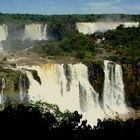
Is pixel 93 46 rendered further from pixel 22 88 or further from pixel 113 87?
pixel 22 88

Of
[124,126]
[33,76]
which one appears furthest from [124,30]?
[124,126]

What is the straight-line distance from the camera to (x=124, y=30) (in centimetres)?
6034

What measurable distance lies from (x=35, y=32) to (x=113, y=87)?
32592 millimetres

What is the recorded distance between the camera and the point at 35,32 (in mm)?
73750

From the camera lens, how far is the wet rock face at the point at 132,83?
42.5 metres

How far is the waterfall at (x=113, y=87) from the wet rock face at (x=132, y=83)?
1.32 feet

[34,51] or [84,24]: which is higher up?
[84,24]

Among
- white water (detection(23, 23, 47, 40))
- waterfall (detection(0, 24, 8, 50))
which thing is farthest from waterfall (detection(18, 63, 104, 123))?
white water (detection(23, 23, 47, 40))

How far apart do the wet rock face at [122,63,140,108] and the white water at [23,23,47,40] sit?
102 ft

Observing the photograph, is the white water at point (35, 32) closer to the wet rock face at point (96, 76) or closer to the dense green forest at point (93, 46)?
the dense green forest at point (93, 46)

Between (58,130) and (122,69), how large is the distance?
90.2 feet

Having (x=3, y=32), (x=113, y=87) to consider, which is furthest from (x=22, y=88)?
(x=3, y=32)

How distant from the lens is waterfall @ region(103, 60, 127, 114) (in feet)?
137

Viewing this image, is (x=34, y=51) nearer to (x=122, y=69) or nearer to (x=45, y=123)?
(x=122, y=69)
